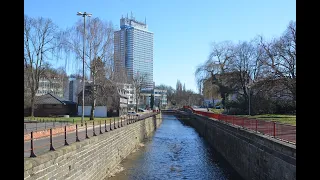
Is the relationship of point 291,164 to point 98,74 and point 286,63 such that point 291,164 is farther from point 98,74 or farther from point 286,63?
point 98,74

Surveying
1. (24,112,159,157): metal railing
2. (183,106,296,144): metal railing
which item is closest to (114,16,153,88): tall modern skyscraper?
(24,112,159,157): metal railing

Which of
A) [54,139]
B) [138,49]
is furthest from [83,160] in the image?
[138,49]

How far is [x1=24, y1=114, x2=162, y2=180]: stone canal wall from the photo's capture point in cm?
931

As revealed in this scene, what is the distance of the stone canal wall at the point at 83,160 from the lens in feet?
30.6

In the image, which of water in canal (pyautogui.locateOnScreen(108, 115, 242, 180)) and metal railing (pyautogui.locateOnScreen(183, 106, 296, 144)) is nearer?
metal railing (pyautogui.locateOnScreen(183, 106, 296, 144))

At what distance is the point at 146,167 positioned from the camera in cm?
2034

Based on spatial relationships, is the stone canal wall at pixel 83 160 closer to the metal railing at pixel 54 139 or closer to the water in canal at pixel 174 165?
the metal railing at pixel 54 139

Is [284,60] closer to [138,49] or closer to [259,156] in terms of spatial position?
[259,156]

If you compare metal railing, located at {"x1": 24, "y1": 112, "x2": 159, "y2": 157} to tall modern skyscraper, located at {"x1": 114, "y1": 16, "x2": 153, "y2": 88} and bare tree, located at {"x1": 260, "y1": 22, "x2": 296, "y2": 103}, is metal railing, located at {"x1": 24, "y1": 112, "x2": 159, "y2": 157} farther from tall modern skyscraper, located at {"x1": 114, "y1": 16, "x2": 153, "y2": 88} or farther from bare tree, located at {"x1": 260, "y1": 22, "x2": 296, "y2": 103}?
tall modern skyscraper, located at {"x1": 114, "y1": 16, "x2": 153, "y2": 88}

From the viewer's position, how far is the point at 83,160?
542 inches

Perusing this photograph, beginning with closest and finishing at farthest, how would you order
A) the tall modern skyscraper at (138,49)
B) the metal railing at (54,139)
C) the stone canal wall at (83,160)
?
1. the stone canal wall at (83,160)
2. the metal railing at (54,139)
3. the tall modern skyscraper at (138,49)

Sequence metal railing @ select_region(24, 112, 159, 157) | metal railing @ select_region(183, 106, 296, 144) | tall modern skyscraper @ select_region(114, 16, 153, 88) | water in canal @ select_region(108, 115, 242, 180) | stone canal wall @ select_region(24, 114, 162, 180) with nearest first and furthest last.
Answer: stone canal wall @ select_region(24, 114, 162, 180)
metal railing @ select_region(24, 112, 159, 157)
metal railing @ select_region(183, 106, 296, 144)
water in canal @ select_region(108, 115, 242, 180)
tall modern skyscraper @ select_region(114, 16, 153, 88)

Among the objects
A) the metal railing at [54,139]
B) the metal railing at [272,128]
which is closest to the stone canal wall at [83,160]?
the metal railing at [54,139]
